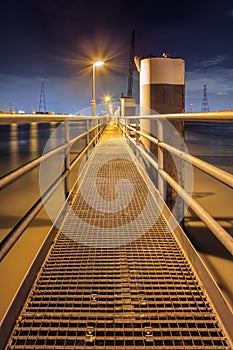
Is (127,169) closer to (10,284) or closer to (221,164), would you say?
(10,284)

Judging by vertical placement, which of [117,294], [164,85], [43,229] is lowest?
[43,229]

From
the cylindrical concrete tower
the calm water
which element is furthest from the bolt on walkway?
the cylindrical concrete tower

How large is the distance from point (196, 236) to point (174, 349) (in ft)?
14.1

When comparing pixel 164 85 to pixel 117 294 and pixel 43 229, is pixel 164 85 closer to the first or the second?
pixel 43 229

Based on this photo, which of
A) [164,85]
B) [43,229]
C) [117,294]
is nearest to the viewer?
[117,294]

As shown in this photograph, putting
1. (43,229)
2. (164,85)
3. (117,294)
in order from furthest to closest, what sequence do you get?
1. (43,229)
2. (164,85)
3. (117,294)

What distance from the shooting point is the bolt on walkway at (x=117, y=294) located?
6.65 ft

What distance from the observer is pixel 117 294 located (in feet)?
8.12

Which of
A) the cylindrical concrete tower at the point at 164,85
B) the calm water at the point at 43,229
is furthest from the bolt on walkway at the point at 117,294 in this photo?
the cylindrical concrete tower at the point at 164,85

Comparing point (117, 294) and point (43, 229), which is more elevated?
point (117, 294)

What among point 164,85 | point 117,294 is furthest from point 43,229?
point 117,294

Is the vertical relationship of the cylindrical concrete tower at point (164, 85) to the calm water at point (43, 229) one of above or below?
above

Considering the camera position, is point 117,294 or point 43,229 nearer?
point 117,294

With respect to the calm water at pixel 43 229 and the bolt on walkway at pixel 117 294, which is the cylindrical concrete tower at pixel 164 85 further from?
the calm water at pixel 43 229
